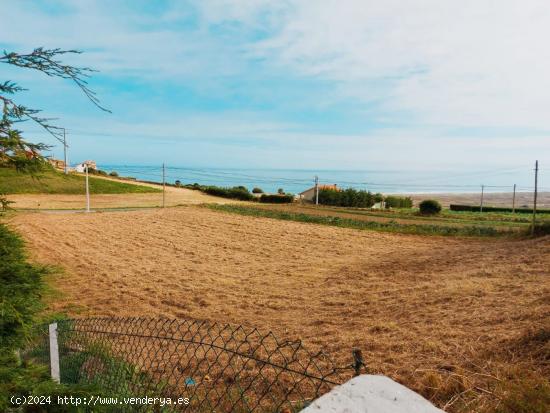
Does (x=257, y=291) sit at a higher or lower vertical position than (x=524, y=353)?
lower

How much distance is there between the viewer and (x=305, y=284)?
1061 centimetres

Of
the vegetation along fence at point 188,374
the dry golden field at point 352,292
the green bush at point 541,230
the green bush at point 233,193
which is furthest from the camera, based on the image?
the green bush at point 233,193

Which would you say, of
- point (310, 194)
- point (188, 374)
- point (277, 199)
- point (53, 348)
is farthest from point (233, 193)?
point (53, 348)

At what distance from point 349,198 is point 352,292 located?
118ft

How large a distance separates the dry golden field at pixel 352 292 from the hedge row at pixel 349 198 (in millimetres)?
24366

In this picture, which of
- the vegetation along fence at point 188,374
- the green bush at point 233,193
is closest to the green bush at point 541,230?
the vegetation along fence at point 188,374

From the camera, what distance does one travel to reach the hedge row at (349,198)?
43875 mm

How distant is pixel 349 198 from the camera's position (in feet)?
146

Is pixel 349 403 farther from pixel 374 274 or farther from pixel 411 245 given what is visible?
pixel 411 245

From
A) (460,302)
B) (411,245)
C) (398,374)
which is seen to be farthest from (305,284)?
(411,245)

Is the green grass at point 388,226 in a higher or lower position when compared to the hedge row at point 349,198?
lower

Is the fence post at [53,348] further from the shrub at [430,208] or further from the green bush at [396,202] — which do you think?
the green bush at [396,202]

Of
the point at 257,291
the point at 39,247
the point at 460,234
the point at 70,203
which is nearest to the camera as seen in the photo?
the point at 257,291

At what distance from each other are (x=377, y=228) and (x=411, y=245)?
4.82m
